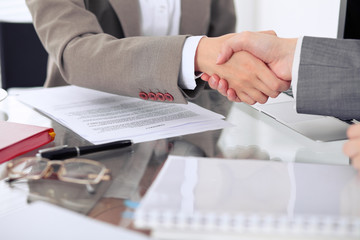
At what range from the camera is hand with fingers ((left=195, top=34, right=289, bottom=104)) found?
36.6 inches

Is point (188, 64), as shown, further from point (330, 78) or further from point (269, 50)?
point (330, 78)

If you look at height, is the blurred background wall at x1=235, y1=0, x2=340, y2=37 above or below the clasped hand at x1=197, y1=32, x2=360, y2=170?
below

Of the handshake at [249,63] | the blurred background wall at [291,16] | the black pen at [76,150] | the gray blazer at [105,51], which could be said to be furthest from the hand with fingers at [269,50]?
the blurred background wall at [291,16]

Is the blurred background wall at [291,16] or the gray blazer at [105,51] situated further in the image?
the blurred background wall at [291,16]

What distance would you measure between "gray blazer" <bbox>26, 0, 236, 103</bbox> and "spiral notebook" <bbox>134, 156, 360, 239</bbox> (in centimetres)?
36

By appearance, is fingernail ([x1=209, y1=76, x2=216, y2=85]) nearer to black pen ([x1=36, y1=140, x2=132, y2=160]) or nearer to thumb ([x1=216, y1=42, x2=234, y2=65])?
thumb ([x1=216, y1=42, x2=234, y2=65])

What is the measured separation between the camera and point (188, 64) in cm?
90

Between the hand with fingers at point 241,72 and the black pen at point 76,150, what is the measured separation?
328 mm

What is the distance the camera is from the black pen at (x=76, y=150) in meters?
0.63

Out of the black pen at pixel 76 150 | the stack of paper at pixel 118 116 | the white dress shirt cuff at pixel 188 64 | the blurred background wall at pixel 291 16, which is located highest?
the white dress shirt cuff at pixel 188 64

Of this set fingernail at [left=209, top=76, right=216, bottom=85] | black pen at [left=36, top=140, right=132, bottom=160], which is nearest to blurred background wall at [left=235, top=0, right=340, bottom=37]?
fingernail at [left=209, top=76, right=216, bottom=85]

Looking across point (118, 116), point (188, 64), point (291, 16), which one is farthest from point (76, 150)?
point (291, 16)

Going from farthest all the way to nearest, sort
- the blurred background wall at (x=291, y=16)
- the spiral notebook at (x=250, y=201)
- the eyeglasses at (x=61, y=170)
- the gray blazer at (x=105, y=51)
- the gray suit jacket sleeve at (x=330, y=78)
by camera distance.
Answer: the blurred background wall at (x=291, y=16) → the gray blazer at (x=105, y=51) → the gray suit jacket sleeve at (x=330, y=78) → the eyeglasses at (x=61, y=170) → the spiral notebook at (x=250, y=201)

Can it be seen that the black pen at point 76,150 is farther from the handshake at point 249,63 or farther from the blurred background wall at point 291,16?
the blurred background wall at point 291,16
